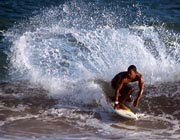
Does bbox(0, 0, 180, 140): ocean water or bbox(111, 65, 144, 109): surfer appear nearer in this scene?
bbox(0, 0, 180, 140): ocean water

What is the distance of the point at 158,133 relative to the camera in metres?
9.58

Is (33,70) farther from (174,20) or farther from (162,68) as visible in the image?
(174,20)

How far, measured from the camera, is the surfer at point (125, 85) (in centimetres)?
1012

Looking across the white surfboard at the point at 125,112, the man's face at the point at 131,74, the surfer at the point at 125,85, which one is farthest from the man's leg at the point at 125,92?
the man's face at the point at 131,74

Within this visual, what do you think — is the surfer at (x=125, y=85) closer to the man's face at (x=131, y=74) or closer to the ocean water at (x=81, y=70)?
the man's face at (x=131, y=74)

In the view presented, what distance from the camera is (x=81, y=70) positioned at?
13234mm

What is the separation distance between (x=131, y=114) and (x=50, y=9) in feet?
35.2

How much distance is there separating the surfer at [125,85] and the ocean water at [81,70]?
39cm

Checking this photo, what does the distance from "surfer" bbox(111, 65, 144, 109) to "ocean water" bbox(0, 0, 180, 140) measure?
1.28 feet

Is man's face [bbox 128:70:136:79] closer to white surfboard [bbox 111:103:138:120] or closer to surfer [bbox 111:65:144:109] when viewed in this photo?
surfer [bbox 111:65:144:109]

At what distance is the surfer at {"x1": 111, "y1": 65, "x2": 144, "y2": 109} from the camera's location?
10.1 metres

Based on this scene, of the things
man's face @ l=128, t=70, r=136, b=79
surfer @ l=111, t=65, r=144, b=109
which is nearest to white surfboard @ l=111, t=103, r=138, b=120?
surfer @ l=111, t=65, r=144, b=109

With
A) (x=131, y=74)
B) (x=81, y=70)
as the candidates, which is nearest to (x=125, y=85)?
(x=131, y=74)

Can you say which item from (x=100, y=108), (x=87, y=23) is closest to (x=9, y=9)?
(x=87, y=23)
